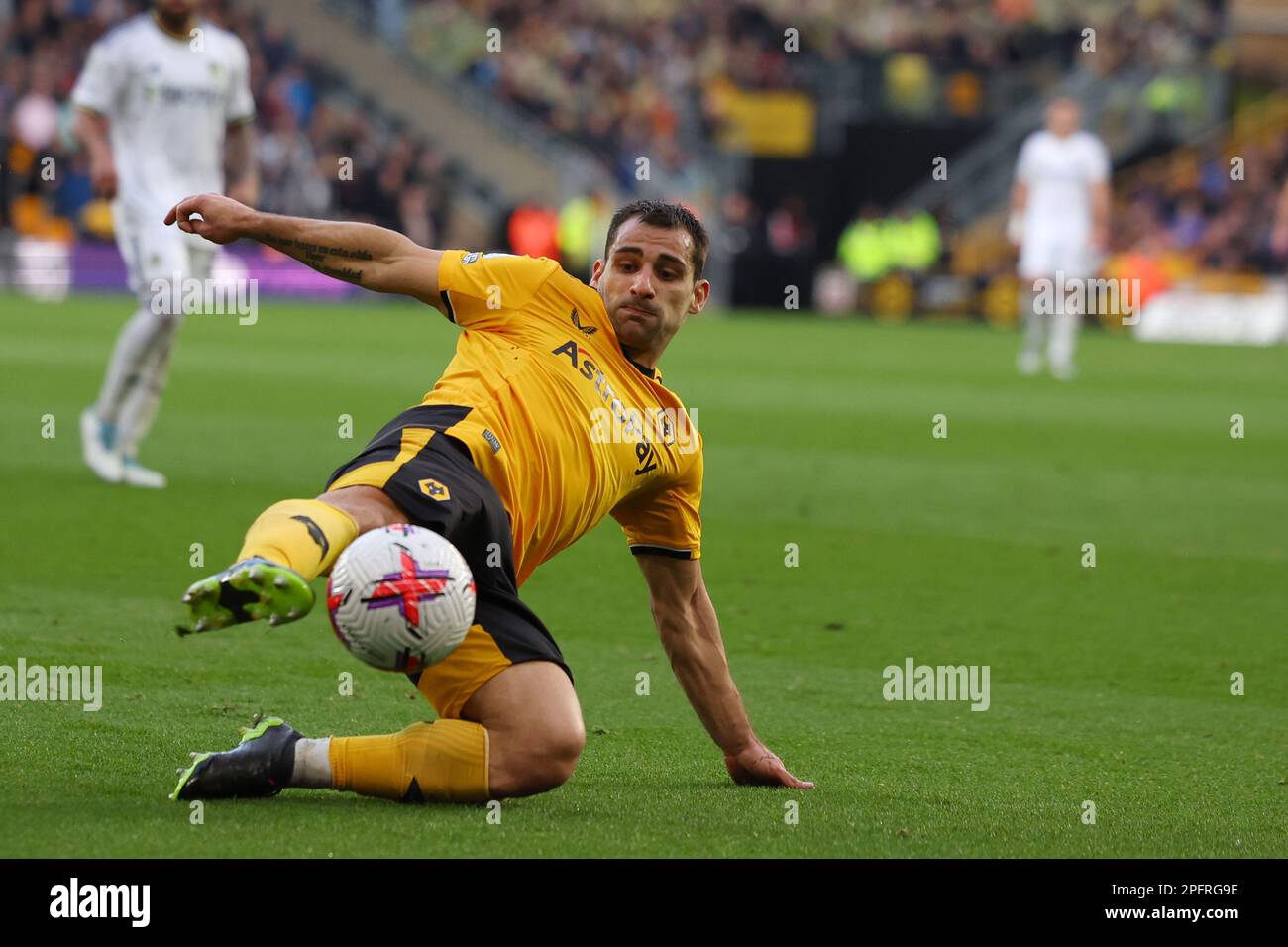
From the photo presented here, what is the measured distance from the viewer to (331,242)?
4984 mm

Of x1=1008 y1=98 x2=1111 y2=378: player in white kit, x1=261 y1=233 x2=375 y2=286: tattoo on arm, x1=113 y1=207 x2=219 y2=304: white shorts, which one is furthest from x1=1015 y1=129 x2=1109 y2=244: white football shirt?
x1=261 y1=233 x2=375 y2=286: tattoo on arm

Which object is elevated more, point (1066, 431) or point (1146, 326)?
point (1146, 326)

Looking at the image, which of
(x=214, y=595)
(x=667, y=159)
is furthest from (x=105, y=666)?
(x=667, y=159)

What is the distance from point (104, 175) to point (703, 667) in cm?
615

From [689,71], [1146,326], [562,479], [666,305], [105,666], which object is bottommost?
[105,666]

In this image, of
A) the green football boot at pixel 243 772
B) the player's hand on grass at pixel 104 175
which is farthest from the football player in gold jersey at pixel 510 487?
the player's hand on grass at pixel 104 175

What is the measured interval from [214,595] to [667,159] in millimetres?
32885

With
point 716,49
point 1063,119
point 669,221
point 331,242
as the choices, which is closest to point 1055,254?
point 1063,119

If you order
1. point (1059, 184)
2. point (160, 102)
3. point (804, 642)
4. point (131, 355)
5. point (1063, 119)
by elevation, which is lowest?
point (804, 642)

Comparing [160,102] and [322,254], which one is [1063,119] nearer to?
[160,102]

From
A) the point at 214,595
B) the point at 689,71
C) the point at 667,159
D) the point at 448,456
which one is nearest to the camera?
the point at 214,595

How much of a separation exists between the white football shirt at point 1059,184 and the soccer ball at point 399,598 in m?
18.0

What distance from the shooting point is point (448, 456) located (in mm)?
4770
